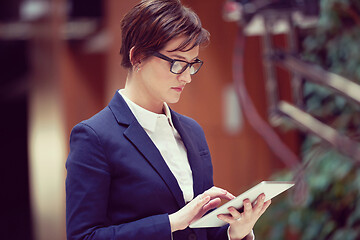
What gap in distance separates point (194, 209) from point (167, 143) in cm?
19

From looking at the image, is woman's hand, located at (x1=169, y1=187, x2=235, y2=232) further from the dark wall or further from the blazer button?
the dark wall

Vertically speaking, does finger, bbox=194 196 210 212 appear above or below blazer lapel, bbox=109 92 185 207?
below

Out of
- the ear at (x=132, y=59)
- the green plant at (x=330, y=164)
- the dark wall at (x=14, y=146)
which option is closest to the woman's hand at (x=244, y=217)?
the ear at (x=132, y=59)

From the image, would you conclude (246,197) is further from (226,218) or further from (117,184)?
(117,184)

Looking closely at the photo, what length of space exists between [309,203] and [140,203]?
210 cm

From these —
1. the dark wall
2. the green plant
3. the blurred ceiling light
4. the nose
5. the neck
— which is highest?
the blurred ceiling light

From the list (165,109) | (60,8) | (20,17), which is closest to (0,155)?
(20,17)

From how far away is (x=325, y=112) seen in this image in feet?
10.2

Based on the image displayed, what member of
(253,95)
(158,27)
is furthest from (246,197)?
(253,95)

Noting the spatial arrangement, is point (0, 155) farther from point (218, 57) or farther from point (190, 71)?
point (190, 71)

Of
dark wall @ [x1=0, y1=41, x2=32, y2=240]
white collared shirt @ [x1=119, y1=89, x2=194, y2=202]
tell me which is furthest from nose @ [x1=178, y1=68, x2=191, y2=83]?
dark wall @ [x1=0, y1=41, x2=32, y2=240]

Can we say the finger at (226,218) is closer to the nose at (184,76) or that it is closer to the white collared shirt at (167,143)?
the white collared shirt at (167,143)

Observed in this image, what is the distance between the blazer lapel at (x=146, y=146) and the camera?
1130 mm

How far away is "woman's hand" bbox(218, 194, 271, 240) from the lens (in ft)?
3.62
